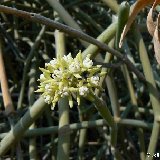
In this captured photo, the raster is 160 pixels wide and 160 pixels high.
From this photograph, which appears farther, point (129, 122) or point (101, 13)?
point (101, 13)

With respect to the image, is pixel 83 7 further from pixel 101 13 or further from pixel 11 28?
pixel 11 28

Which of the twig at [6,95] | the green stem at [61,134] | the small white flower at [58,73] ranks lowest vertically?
the green stem at [61,134]

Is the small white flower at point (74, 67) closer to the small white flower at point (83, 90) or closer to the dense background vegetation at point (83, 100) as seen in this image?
the small white flower at point (83, 90)

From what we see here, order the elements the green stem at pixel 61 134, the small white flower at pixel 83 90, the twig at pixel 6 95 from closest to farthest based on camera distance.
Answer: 1. the small white flower at pixel 83 90
2. the green stem at pixel 61 134
3. the twig at pixel 6 95

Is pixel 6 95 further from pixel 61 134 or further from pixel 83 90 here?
pixel 83 90

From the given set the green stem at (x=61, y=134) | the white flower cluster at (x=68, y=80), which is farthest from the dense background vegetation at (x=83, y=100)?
the white flower cluster at (x=68, y=80)

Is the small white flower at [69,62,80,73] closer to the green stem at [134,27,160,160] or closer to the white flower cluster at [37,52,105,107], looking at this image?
the white flower cluster at [37,52,105,107]

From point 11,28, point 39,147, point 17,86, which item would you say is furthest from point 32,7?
point 39,147
